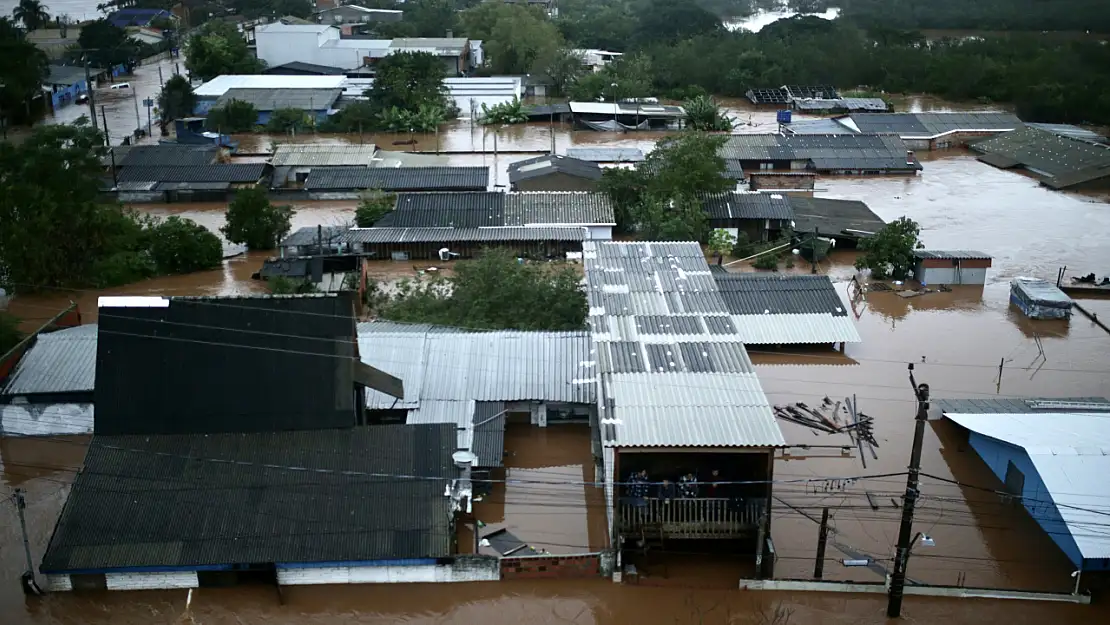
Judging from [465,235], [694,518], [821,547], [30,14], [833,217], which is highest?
[30,14]

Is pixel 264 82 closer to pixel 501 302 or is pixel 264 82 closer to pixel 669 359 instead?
pixel 501 302

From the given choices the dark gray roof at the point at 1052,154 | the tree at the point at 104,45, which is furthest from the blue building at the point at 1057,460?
the tree at the point at 104,45

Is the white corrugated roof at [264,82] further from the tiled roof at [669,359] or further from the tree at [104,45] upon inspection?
the tiled roof at [669,359]

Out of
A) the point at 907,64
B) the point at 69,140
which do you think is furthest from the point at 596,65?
the point at 69,140

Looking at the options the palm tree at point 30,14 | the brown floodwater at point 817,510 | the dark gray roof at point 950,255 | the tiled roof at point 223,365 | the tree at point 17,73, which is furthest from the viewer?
the palm tree at point 30,14

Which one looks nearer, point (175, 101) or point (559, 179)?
point (559, 179)

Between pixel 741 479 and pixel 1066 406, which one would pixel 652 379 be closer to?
pixel 741 479

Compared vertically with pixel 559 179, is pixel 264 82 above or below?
above

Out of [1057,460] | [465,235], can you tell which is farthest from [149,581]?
[465,235]
